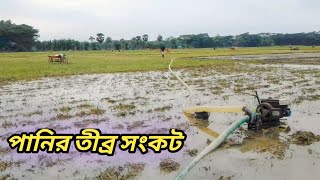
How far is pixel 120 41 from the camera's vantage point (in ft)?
427

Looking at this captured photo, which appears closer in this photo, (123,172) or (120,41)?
(123,172)

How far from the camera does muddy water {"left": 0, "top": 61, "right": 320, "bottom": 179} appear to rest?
22.0 feet

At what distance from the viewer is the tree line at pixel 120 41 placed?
101 meters

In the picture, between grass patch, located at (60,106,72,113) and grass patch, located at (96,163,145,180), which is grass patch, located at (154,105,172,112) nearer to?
grass patch, located at (60,106,72,113)

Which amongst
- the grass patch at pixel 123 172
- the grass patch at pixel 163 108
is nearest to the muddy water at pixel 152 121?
the grass patch at pixel 163 108

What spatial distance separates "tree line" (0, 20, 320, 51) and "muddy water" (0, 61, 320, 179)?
85292 mm

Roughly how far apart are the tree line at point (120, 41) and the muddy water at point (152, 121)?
85.3 metres

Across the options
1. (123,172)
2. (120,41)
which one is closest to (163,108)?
(123,172)

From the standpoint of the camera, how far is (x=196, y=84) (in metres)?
19.2

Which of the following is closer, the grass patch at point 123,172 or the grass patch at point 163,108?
the grass patch at point 123,172

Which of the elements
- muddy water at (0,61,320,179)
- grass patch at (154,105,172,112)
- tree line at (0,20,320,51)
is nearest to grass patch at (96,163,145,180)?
muddy water at (0,61,320,179)

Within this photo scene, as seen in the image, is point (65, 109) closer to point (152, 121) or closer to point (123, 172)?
point (152, 121)

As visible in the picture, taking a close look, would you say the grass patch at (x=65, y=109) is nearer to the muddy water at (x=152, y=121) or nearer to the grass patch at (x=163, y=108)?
the muddy water at (x=152, y=121)

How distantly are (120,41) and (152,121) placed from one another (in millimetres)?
121621
